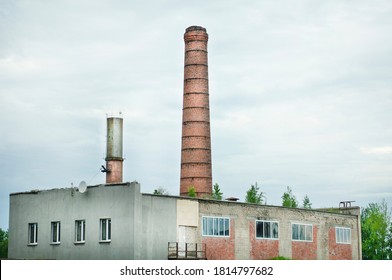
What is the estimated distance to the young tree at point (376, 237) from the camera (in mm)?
74750

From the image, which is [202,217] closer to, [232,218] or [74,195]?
[232,218]

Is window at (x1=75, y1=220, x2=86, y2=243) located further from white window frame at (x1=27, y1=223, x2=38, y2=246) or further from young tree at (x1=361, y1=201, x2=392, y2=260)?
young tree at (x1=361, y1=201, x2=392, y2=260)

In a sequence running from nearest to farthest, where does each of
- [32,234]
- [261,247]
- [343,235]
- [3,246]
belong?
[32,234], [261,247], [343,235], [3,246]

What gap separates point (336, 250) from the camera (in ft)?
179

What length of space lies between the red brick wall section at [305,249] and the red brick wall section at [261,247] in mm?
2010

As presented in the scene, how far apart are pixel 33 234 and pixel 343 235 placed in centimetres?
2424

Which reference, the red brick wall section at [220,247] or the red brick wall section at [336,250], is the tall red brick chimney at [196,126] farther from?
the red brick wall section at [220,247]

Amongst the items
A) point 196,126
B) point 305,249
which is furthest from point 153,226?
point 196,126

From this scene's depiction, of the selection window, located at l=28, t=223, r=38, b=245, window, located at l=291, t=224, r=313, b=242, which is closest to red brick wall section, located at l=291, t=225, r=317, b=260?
window, located at l=291, t=224, r=313, b=242

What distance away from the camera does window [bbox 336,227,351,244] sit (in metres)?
55.2

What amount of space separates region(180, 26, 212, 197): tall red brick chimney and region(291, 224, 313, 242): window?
12125 millimetres

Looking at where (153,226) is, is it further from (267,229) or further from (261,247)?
(267,229)
